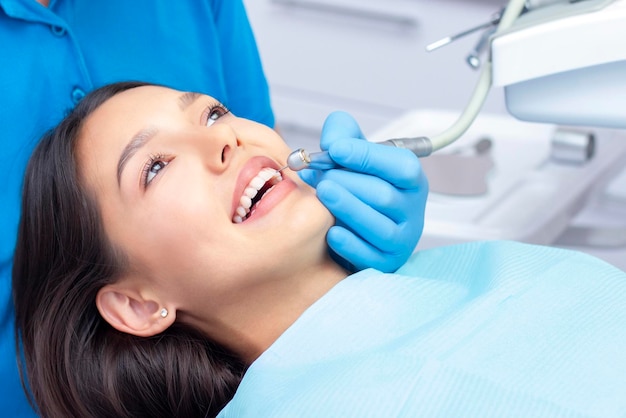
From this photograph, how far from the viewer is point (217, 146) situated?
3.59 ft

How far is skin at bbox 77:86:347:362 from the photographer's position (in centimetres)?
106

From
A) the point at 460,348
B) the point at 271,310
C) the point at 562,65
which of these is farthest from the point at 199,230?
the point at 562,65

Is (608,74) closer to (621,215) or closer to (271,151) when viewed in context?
(271,151)

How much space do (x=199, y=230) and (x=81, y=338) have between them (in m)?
0.22

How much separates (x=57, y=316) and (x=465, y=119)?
1.89 feet

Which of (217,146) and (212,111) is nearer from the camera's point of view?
(217,146)

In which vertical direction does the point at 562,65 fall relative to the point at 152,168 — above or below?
above

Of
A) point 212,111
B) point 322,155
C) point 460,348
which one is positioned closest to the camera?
point 460,348

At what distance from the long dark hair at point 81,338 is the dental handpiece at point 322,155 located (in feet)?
0.82

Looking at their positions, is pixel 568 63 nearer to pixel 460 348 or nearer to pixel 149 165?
pixel 460 348

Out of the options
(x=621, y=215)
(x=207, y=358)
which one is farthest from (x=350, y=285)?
(x=621, y=215)

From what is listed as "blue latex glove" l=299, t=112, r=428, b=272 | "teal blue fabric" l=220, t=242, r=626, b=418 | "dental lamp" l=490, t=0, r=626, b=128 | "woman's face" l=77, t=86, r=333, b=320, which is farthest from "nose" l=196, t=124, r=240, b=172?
"dental lamp" l=490, t=0, r=626, b=128

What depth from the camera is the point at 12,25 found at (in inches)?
46.1

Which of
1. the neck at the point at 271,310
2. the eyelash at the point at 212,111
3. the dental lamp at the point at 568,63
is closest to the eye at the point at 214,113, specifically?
the eyelash at the point at 212,111
